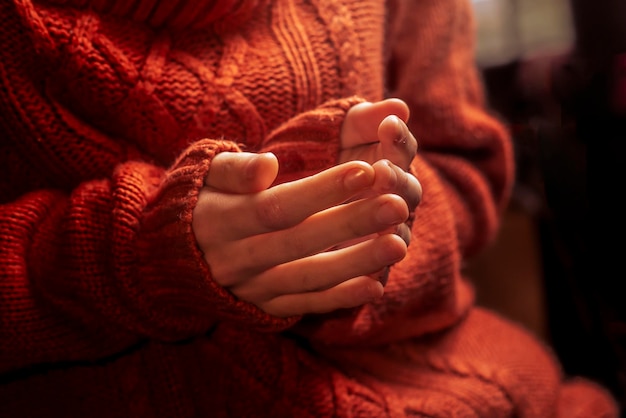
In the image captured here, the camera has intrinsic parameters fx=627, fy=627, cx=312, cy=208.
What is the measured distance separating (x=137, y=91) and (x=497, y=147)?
1.39 ft

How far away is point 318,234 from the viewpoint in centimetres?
36

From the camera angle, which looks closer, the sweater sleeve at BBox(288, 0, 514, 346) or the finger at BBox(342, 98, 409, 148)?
the finger at BBox(342, 98, 409, 148)

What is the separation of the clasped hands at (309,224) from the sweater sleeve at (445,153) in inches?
7.0

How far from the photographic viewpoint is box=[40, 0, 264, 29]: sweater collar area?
0.48m

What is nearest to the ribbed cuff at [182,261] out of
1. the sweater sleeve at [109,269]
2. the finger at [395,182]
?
the sweater sleeve at [109,269]

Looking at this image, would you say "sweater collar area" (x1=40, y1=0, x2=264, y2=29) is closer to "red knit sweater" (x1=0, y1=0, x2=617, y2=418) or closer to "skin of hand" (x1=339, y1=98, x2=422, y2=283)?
"red knit sweater" (x1=0, y1=0, x2=617, y2=418)

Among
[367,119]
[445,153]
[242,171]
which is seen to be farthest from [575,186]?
[242,171]

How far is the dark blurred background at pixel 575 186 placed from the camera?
2.45ft

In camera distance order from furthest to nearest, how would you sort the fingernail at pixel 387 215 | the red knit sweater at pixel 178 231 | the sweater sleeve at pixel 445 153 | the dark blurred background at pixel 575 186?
the dark blurred background at pixel 575 186 → the sweater sleeve at pixel 445 153 → the red knit sweater at pixel 178 231 → the fingernail at pixel 387 215

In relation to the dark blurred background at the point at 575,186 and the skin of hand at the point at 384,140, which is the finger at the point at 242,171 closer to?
the skin of hand at the point at 384,140

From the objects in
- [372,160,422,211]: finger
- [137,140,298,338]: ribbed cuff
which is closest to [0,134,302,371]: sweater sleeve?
[137,140,298,338]: ribbed cuff

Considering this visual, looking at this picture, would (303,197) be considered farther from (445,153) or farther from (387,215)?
(445,153)

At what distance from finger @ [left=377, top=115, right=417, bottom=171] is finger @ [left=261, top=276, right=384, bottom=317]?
0.26ft

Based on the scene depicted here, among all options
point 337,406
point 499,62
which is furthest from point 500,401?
point 499,62
